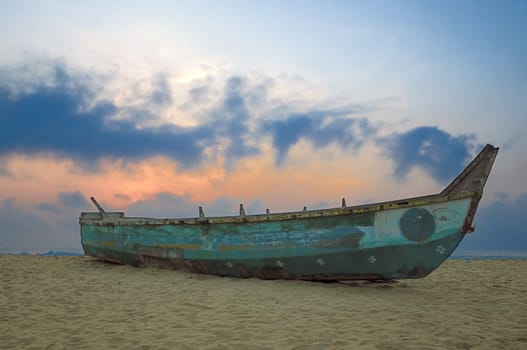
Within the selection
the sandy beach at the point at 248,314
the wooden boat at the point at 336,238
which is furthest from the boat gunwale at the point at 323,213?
the sandy beach at the point at 248,314

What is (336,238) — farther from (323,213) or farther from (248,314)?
(248,314)

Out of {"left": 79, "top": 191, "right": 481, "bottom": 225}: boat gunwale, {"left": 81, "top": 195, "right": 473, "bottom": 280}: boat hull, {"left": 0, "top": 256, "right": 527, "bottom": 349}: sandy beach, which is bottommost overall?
{"left": 0, "top": 256, "right": 527, "bottom": 349}: sandy beach

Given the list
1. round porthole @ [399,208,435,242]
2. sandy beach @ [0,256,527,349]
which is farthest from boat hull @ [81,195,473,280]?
sandy beach @ [0,256,527,349]

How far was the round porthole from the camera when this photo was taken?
30.3 ft

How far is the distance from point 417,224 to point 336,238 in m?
1.92

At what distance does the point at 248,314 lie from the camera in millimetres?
6969

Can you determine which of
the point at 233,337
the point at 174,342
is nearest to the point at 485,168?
the point at 233,337

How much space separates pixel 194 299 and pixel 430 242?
5.48 m

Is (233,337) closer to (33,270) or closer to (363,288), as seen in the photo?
(363,288)

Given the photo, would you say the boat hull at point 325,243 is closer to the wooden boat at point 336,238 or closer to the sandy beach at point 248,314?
the wooden boat at point 336,238

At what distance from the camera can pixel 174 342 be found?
17.6ft

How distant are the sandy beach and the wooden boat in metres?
0.44

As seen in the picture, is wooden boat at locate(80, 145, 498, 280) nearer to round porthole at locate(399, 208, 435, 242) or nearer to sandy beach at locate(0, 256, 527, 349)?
round porthole at locate(399, 208, 435, 242)

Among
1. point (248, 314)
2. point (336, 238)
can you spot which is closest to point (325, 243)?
point (336, 238)
